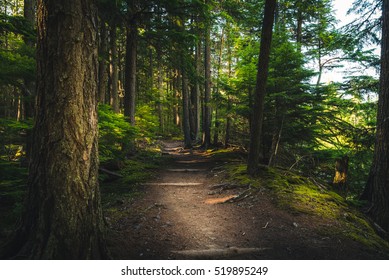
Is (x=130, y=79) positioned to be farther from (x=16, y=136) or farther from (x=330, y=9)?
(x=330, y=9)

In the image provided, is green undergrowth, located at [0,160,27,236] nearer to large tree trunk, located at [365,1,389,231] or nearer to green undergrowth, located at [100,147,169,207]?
green undergrowth, located at [100,147,169,207]

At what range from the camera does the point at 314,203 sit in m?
5.68

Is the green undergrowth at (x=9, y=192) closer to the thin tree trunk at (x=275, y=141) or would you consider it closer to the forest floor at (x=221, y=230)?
the forest floor at (x=221, y=230)

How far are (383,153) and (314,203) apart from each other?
2.16 metres

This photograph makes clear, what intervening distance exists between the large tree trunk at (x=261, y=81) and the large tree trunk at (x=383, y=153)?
2.85 m

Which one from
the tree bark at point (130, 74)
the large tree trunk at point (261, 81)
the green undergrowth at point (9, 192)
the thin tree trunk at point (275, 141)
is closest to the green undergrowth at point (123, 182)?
the green undergrowth at point (9, 192)

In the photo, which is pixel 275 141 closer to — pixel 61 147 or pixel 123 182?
pixel 123 182

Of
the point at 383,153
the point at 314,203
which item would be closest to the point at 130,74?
the point at 314,203

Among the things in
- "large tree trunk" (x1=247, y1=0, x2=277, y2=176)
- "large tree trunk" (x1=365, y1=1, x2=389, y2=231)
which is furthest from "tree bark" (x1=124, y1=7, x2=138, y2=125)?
"large tree trunk" (x1=365, y1=1, x2=389, y2=231)

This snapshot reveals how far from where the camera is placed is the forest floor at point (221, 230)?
11.7 ft

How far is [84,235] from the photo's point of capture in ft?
9.53

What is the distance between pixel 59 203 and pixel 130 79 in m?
8.81

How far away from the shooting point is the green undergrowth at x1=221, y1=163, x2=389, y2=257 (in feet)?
14.5
